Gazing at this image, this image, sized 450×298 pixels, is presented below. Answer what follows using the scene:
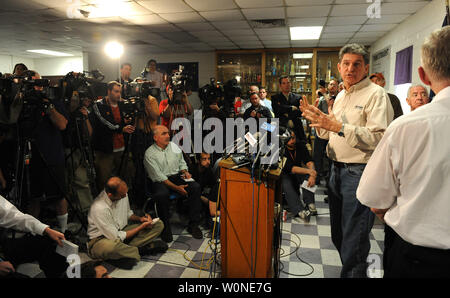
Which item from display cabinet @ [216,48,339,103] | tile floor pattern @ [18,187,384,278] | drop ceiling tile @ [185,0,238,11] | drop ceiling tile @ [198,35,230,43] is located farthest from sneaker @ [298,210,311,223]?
display cabinet @ [216,48,339,103]

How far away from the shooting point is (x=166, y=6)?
148 inches

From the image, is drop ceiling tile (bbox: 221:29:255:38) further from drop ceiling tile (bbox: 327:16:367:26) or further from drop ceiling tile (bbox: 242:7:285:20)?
drop ceiling tile (bbox: 327:16:367:26)

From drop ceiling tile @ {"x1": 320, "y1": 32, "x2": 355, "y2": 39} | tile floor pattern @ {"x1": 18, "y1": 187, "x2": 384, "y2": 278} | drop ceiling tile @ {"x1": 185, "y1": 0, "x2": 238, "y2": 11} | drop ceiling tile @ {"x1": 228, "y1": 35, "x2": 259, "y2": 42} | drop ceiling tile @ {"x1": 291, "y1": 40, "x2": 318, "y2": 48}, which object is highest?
drop ceiling tile @ {"x1": 291, "y1": 40, "x2": 318, "y2": 48}

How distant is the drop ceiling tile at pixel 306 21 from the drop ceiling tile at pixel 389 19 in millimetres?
681

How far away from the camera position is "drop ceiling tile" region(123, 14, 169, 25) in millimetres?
4289

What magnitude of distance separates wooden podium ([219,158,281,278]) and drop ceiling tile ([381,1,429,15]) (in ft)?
10.1

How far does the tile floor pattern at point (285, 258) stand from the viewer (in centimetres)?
226

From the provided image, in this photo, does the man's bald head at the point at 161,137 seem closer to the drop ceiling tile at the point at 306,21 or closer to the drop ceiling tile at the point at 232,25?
the drop ceiling tile at the point at 232,25

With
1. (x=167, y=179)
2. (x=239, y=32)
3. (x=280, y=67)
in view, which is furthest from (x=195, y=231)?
(x=280, y=67)

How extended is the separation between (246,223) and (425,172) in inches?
45.6

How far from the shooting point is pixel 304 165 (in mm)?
3383

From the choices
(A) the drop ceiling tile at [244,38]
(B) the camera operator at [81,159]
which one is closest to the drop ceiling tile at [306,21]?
(A) the drop ceiling tile at [244,38]
